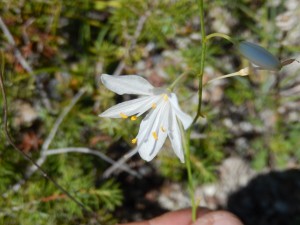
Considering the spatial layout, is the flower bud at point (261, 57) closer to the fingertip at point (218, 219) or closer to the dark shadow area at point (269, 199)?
the fingertip at point (218, 219)

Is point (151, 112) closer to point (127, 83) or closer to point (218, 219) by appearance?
point (127, 83)

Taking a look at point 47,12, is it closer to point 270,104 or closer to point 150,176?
point 150,176

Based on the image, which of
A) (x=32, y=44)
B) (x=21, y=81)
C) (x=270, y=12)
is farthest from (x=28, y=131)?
(x=270, y=12)

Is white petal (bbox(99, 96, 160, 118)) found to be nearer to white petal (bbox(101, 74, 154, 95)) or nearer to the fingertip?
white petal (bbox(101, 74, 154, 95))

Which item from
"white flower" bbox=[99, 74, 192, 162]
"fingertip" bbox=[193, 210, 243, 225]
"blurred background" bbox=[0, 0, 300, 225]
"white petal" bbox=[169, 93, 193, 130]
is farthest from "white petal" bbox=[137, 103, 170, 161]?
"blurred background" bbox=[0, 0, 300, 225]

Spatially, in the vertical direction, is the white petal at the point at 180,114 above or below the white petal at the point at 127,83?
below

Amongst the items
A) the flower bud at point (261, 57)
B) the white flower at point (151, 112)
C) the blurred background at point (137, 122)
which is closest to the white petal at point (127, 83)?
the white flower at point (151, 112)

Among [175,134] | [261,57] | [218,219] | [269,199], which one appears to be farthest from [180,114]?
[269,199]
